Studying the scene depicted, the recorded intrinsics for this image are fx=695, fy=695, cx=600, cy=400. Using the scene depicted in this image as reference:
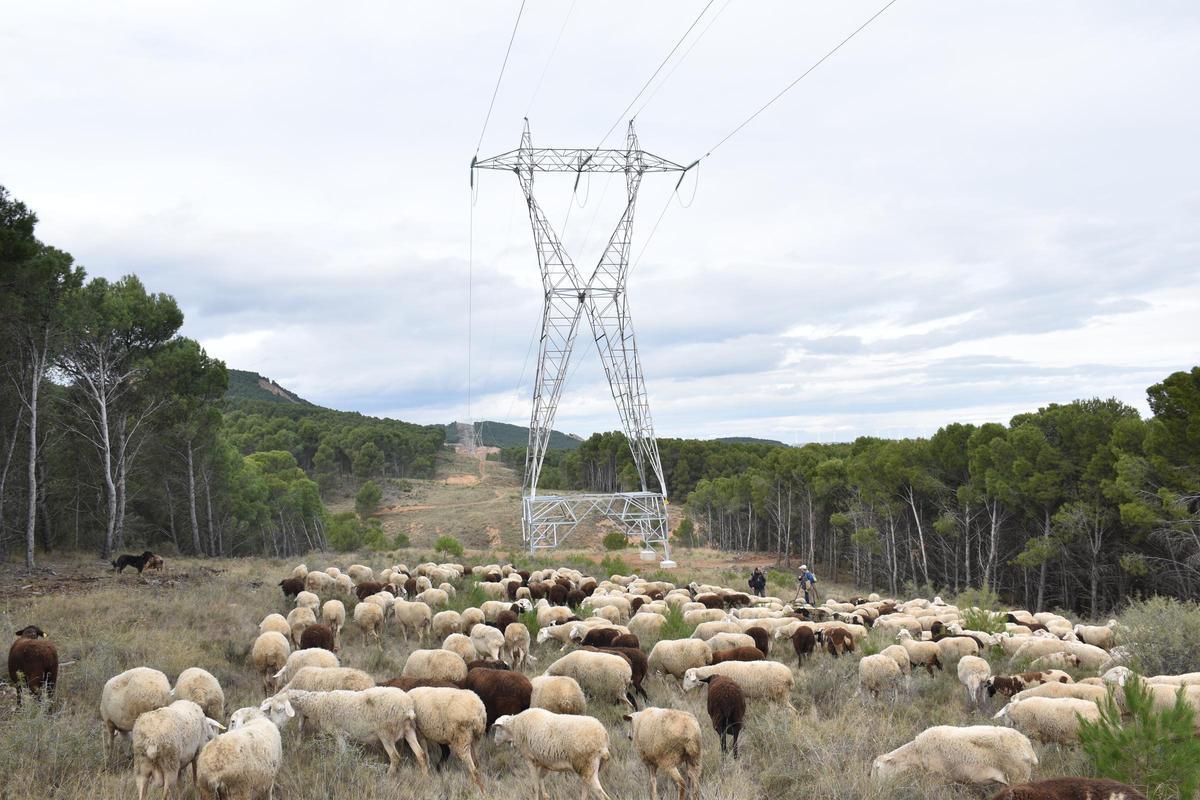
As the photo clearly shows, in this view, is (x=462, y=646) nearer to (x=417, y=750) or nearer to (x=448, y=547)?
(x=417, y=750)

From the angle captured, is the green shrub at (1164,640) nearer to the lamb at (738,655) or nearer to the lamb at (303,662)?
the lamb at (738,655)

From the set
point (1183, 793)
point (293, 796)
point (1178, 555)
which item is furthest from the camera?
point (1178, 555)

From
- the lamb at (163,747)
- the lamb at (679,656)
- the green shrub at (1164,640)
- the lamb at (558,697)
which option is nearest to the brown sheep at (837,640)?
the lamb at (679,656)

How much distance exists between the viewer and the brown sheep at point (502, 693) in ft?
28.2

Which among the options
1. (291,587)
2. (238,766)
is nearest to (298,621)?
(291,587)

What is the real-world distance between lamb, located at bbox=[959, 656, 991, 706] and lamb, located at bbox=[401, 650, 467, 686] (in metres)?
7.59

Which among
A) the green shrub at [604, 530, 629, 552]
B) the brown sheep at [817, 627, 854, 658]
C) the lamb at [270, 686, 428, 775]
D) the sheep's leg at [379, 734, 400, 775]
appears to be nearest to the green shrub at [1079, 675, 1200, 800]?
the lamb at [270, 686, 428, 775]

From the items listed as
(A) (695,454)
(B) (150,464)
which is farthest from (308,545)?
(A) (695,454)

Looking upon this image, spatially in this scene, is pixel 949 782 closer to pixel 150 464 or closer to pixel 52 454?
pixel 52 454

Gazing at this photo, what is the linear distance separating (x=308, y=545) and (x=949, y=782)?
62.7 m

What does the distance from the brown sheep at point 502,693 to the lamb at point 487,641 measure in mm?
→ 3592

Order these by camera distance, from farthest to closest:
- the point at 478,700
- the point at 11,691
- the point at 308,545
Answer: the point at 308,545, the point at 11,691, the point at 478,700

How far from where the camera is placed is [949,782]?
6805 millimetres

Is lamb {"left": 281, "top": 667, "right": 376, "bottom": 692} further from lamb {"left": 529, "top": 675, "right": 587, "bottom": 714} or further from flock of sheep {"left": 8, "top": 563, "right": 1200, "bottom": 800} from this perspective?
lamb {"left": 529, "top": 675, "right": 587, "bottom": 714}
